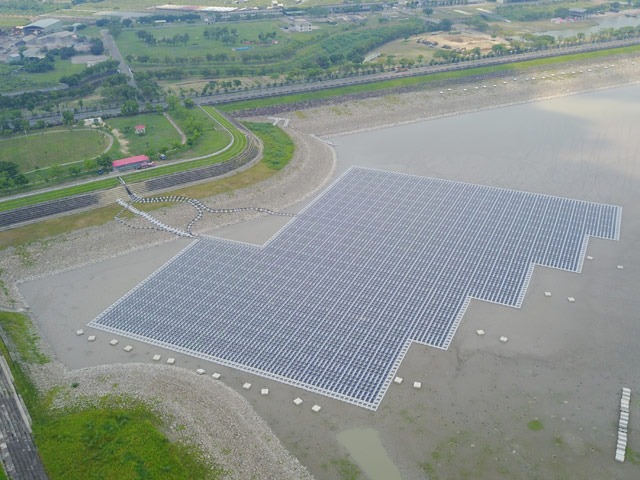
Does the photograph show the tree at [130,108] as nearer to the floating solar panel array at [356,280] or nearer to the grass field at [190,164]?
the grass field at [190,164]

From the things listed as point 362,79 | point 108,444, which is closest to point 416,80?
point 362,79

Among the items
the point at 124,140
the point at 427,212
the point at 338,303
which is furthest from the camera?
the point at 124,140

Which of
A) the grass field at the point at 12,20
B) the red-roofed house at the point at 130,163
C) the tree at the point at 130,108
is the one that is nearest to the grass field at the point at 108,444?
the red-roofed house at the point at 130,163

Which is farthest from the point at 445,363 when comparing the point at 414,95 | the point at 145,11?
the point at 145,11

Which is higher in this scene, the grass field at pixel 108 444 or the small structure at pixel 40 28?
the small structure at pixel 40 28

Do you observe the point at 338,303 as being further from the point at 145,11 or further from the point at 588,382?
the point at 145,11

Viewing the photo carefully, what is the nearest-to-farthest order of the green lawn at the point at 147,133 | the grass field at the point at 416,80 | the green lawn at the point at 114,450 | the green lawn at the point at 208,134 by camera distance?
the green lawn at the point at 114,450
the green lawn at the point at 208,134
the green lawn at the point at 147,133
the grass field at the point at 416,80
